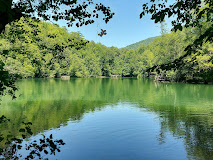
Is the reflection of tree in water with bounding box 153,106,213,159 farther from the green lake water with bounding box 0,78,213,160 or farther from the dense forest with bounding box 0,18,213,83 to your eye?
the dense forest with bounding box 0,18,213,83

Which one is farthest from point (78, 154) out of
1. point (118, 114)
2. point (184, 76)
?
point (184, 76)

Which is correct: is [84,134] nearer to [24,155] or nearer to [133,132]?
[133,132]

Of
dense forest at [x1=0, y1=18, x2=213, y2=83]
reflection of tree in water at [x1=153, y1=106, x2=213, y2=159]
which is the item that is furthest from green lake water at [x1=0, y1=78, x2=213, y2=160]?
dense forest at [x1=0, y1=18, x2=213, y2=83]

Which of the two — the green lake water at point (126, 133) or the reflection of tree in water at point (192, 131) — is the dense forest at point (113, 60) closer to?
the reflection of tree in water at point (192, 131)

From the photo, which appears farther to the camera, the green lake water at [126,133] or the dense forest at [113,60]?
the dense forest at [113,60]

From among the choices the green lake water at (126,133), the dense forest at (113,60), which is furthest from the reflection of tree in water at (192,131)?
the dense forest at (113,60)

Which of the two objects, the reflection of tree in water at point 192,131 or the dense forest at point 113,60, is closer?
the reflection of tree in water at point 192,131

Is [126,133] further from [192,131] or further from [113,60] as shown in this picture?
[113,60]

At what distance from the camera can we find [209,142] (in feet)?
32.2

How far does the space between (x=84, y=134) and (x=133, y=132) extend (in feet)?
9.56

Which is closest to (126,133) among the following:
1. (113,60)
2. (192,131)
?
(192,131)

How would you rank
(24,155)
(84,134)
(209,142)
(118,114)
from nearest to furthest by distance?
(24,155)
(209,142)
(84,134)
(118,114)

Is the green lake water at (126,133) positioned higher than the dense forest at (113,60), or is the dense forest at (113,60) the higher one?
the dense forest at (113,60)

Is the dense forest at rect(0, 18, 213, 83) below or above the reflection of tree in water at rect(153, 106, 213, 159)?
above
